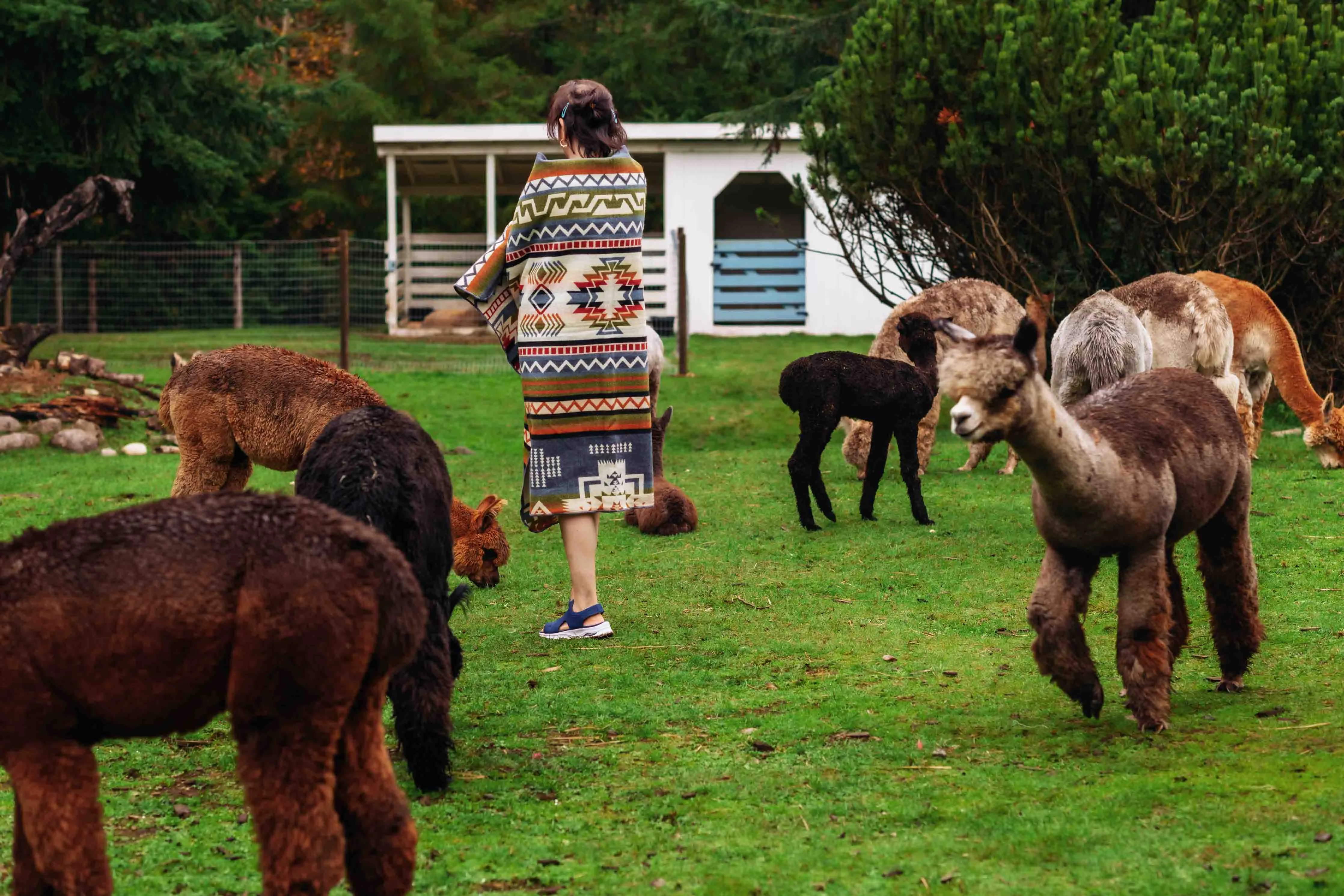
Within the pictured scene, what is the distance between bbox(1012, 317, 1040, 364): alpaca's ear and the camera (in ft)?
13.6

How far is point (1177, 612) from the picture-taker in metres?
5.44

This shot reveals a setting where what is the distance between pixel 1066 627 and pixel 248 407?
11.8 feet

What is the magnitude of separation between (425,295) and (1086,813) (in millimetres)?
24222

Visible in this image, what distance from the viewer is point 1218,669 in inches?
225

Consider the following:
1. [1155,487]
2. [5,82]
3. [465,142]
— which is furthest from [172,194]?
[1155,487]

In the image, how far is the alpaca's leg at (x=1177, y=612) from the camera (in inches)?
210

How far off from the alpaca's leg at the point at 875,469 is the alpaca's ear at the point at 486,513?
9.71 feet

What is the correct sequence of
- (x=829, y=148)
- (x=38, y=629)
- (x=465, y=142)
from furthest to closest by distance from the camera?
(x=465, y=142) → (x=829, y=148) → (x=38, y=629)

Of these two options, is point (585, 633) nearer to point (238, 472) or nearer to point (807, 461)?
point (238, 472)

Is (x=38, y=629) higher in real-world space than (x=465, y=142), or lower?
lower

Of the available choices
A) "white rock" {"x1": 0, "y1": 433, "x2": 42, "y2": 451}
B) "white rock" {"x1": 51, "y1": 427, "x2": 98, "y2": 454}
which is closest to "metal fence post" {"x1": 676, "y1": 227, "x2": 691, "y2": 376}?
"white rock" {"x1": 51, "y1": 427, "x2": 98, "y2": 454}

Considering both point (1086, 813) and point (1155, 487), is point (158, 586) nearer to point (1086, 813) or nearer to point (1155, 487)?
point (1086, 813)

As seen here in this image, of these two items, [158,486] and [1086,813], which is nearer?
[1086,813]

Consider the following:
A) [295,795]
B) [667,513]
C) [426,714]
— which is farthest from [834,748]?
[667,513]
